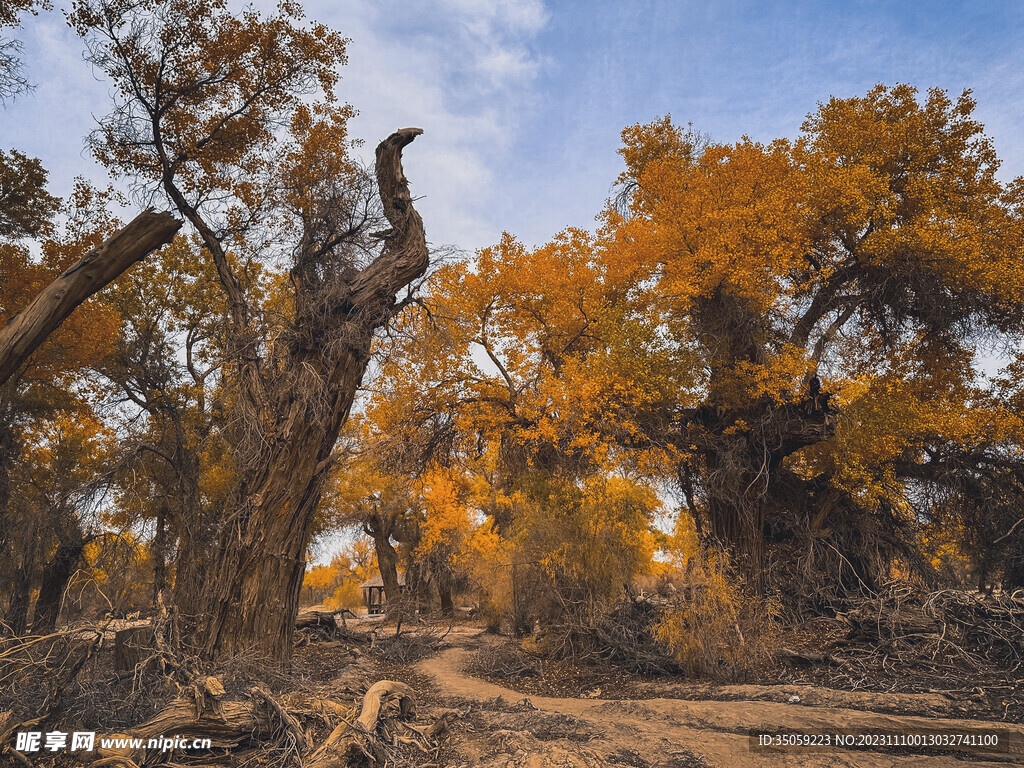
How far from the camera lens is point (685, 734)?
494 centimetres

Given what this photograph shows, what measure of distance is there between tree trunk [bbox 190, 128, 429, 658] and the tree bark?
7.76 feet

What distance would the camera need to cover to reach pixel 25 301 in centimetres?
1020

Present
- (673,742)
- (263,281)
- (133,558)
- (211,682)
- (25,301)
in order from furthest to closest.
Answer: (263,281) → (25,301) → (133,558) → (673,742) → (211,682)

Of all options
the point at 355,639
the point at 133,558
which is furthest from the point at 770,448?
the point at 133,558

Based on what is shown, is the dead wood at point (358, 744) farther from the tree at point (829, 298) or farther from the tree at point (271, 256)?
the tree at point (829, 298)

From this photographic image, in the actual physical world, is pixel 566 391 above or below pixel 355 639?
above

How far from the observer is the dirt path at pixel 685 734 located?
4129 mm

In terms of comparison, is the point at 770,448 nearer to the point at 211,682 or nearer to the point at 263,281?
the point at 211,682

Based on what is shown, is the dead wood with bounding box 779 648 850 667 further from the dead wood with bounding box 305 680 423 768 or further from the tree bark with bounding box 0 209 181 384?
the tree bark with bounding box 0 209 181 384

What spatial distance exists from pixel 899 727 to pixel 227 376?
375 inches

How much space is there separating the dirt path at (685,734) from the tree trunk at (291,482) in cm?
257

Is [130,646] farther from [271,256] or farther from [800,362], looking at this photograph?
[800,362]

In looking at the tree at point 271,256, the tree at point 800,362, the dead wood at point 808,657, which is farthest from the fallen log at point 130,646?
the dead wood at point 808,657

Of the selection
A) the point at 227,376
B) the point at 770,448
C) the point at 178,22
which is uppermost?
the point at 178,22
